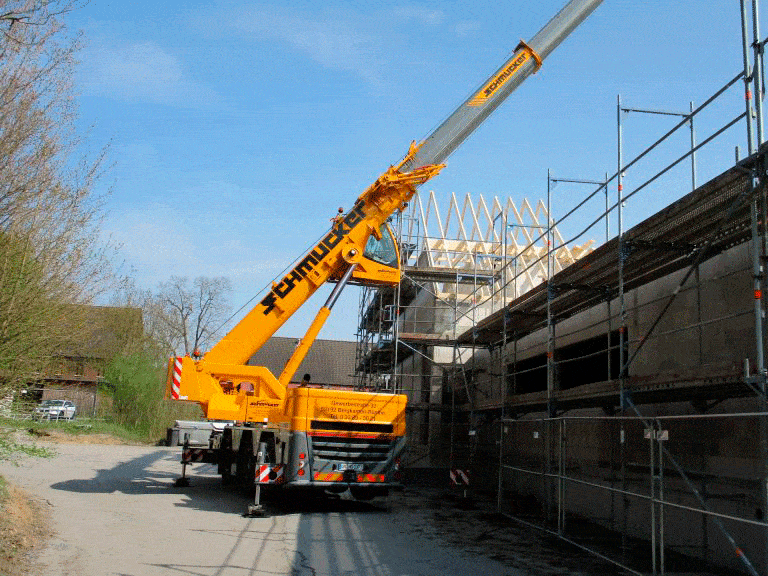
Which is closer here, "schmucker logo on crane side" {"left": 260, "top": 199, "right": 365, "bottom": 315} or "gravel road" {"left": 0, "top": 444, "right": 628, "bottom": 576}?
"gravel road" {"left": 0, "top": 444, "right": 628, "bottom": 576}

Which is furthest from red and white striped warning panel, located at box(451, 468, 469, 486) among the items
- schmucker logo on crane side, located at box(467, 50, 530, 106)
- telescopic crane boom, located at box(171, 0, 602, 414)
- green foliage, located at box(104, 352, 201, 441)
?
green foliage, located at box(104, 352, 201, 441)

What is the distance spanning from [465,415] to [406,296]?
7.94 metres

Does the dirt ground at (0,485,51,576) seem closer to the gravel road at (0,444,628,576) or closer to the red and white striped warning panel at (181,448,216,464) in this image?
the gravel road at (0,444,628,576)

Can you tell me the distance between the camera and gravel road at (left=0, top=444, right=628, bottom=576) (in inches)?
340

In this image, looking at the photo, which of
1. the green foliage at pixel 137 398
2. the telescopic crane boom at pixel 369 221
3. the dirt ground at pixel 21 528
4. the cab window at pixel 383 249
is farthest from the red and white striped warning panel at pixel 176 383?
the green foliage at pixel 137 398

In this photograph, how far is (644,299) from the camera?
11.6m

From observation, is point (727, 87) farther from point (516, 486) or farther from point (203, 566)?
point (516, 486)

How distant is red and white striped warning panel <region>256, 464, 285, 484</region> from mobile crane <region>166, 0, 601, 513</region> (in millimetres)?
18

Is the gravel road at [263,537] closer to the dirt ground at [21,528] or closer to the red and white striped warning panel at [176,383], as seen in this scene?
the dirt ground at [21,528]

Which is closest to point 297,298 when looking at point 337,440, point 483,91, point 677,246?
point 337,440

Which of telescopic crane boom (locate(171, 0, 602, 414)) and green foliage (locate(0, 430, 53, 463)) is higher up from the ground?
telescopic crane boom (locate(171, 0, 602, 414))

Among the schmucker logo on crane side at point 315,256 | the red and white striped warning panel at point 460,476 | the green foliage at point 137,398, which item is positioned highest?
the schmucker logo on crane side at point 315,256

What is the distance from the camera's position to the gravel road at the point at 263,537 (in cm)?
865

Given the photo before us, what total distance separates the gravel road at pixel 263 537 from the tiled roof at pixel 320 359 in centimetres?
4040
